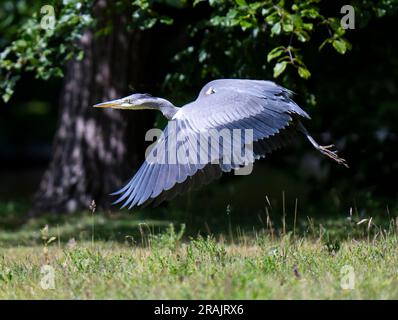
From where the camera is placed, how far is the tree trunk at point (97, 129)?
376 inches

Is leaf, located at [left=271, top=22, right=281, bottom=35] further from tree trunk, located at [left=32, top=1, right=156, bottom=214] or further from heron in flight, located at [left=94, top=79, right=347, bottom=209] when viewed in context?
tree trunk, located at [left=32, top=1, right=156, bottom=214]

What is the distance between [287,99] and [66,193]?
4162 millimetres

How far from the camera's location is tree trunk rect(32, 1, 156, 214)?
954cm

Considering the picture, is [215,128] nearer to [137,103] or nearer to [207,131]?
[207,131]

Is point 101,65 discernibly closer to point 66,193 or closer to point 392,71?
point 66,193

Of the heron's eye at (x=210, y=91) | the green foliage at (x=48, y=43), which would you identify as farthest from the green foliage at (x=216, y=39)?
the heron's eye at (x=210, y=91)

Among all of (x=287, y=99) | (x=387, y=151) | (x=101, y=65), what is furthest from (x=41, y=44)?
(x=387, y=151)

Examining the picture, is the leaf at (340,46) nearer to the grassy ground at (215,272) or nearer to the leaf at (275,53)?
the leaf at (275,53)

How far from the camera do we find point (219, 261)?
17.2ft

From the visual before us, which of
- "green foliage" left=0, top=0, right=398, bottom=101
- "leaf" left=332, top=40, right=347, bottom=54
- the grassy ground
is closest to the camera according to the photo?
the grassy ground

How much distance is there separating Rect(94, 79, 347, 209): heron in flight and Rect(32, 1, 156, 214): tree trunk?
10.6 ft

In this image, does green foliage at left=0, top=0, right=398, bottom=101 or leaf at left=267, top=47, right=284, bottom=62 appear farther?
green foliage at left=0, top=0, right=398, bottom=101

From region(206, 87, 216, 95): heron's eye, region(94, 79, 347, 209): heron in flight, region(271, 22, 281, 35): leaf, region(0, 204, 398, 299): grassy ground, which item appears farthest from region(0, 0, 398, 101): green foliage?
region(0, 204, 398, 299): grassy ground

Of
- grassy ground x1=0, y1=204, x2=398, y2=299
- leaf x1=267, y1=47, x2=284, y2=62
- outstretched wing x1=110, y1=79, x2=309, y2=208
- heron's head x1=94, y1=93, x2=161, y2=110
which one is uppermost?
leaf x1=267, y1=47, x2=284, y2=62
